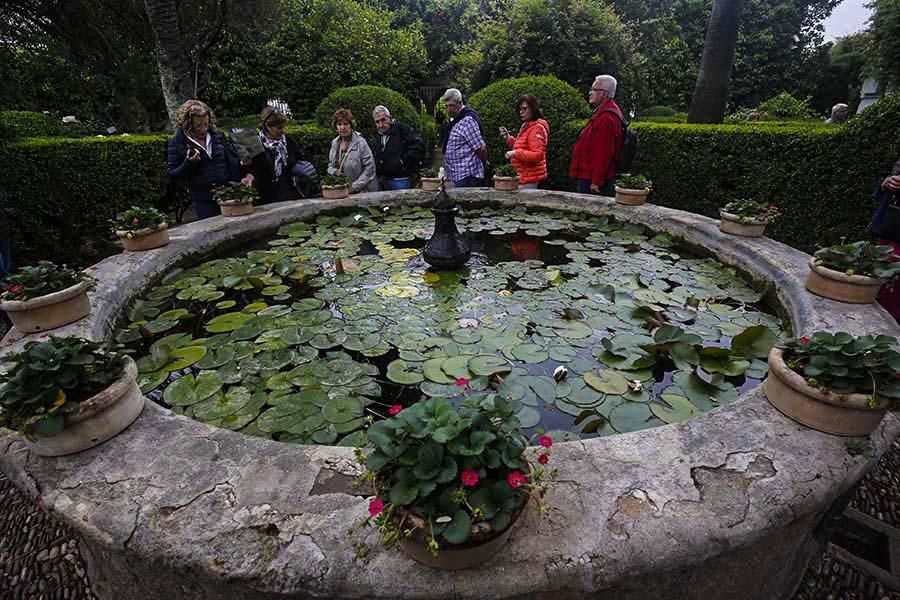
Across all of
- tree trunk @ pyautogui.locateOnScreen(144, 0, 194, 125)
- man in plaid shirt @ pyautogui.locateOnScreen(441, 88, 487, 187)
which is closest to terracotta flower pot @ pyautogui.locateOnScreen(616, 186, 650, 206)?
man in plaid shirt @ pyautogui.locateOnScreen(441, 88, 487, 187)

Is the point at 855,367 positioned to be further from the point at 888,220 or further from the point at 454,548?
the point at 888,220

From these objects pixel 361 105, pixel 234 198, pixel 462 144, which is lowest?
pixel 234 198

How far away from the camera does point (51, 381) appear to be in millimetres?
1336

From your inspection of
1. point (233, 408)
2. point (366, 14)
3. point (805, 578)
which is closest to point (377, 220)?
point (233, 408)

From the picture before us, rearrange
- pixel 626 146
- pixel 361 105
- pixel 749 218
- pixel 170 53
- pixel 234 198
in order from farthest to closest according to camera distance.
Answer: pixel 361 105, pixel 170 53, pixel 626 146, pixel 234 198, pixel 749 218

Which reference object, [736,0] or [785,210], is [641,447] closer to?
[785,210]

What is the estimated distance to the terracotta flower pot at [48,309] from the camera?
1.96m

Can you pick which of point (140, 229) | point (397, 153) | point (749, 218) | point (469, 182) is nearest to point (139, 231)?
point (140, 229)

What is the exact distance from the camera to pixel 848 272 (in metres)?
2.14

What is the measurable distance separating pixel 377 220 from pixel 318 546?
3.69 meters

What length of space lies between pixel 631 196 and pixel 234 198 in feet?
12.0

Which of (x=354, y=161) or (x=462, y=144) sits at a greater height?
(x=462, y=144)

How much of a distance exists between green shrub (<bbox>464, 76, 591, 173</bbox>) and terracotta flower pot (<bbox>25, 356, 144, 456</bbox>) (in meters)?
6.51

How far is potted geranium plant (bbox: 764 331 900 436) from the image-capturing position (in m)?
1.29
